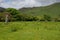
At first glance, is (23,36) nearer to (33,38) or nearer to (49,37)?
(33,38)

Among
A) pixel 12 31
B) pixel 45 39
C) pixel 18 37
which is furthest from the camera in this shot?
pixel 12 31

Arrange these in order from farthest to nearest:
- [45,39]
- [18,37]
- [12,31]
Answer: [12,31]
[18,37]
[45,39]

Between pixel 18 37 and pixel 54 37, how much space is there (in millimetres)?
4011

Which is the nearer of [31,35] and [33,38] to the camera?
[33,38]

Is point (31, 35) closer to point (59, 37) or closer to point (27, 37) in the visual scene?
point (27, 37)

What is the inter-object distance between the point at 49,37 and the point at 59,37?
1.14 metres

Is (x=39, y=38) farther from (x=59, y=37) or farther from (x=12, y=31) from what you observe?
(x=12, y=31)

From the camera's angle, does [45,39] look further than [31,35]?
No

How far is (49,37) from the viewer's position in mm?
18844

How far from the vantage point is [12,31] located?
23.0m

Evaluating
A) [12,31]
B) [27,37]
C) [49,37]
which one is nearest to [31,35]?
[27,37]

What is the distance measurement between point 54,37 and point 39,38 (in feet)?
5.75

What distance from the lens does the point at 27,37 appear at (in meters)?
19.2

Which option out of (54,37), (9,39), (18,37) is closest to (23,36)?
(18,37)
